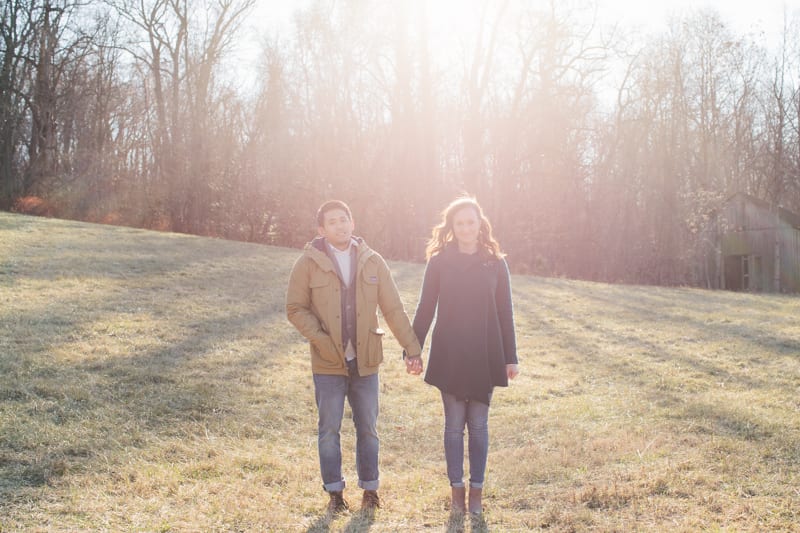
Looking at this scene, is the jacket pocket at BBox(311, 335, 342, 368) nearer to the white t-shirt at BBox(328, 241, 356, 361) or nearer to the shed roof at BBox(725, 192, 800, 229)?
the white t-shirt at BBox(328, 241, 356, 361)

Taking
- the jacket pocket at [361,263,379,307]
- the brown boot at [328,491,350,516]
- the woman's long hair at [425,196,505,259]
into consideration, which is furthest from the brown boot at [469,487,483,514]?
the woman's long hair at [425,196,505,259]

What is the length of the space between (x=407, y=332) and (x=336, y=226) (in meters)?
0.84

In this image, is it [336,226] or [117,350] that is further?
[117,350]

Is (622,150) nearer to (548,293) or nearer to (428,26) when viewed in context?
(428,26)

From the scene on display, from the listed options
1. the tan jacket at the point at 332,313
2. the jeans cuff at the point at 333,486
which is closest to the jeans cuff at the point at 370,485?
the jeans cuff at the point at 333,486

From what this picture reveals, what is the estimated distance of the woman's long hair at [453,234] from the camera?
14.6ft

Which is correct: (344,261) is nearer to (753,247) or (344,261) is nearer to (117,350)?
(117,350)

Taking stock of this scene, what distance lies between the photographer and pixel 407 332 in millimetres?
4418

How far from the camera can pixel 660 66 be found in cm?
3516

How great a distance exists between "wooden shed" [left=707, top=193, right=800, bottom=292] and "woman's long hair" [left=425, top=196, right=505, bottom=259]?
99.3 ft

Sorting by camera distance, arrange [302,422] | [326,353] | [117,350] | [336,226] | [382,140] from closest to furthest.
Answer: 1. [326,353]
2. [336,226]
3. [302,422]
4. [117,350]
5. [382,140]

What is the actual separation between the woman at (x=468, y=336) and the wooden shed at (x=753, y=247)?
30.3 meters

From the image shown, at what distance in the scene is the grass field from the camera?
4.51 meters

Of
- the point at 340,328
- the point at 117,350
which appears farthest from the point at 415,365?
the point at 117,350
